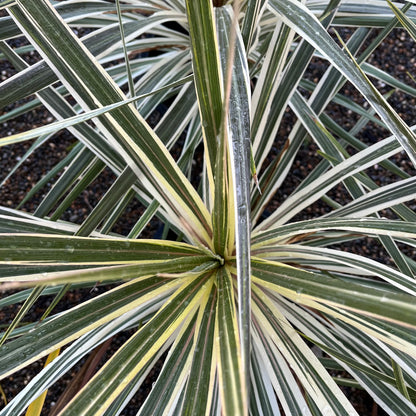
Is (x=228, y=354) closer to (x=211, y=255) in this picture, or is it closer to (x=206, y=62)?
(x=211, y=255)

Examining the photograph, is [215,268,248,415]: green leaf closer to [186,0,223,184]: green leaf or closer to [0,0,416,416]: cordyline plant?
[0,0,416,416]: cordyline plant

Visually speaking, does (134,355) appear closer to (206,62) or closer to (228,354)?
(228,354)

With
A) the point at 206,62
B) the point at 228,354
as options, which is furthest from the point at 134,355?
the point at 206,62

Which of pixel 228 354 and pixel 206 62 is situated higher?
pixel 206 62

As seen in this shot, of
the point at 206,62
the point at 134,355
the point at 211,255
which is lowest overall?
the point at 134,355

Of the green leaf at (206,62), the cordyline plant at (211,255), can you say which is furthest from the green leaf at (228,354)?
the green leaf at (206,62)

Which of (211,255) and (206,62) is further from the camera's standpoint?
(211,255)

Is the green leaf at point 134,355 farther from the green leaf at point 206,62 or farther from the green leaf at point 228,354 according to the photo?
the green leaf at point 206,62

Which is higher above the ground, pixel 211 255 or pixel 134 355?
pixel 211 255

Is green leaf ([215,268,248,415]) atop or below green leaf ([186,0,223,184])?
below

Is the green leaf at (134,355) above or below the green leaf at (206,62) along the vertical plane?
below

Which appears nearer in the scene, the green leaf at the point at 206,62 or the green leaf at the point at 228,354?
the green leaf at the point at 228,354

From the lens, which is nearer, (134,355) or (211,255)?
(134,355)

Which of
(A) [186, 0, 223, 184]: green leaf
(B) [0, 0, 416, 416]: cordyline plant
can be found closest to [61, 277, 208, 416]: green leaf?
(B) [0, 0, 416, 416]: cordyline plant
